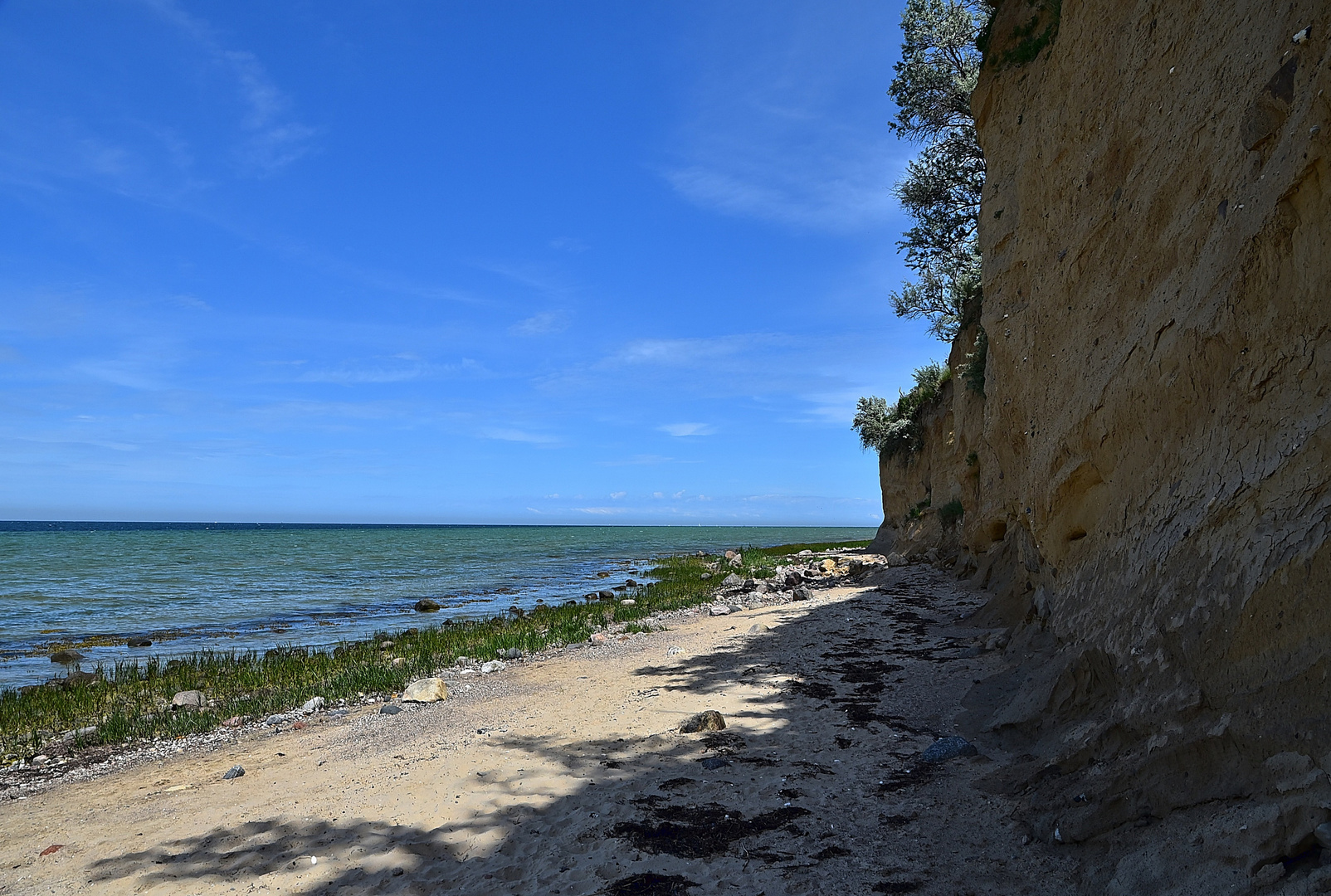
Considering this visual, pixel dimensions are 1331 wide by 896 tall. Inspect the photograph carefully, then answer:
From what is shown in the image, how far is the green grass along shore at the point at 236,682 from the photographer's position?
9344mm

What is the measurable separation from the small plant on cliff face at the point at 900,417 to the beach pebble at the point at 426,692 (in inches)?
736

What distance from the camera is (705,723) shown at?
6.91 m

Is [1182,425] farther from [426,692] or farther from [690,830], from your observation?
[426,692]

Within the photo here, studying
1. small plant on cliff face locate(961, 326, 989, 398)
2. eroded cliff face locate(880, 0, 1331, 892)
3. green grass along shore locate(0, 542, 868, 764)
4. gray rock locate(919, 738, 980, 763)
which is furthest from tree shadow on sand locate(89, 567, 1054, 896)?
small plant on cliff face locate(961, 326, 989, 398)

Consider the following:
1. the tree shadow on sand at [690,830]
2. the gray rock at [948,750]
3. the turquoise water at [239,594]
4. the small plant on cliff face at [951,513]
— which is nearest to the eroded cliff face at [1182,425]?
the gray rock at [948,750]

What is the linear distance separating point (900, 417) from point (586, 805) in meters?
26.9

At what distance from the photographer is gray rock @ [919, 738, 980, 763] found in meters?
5.49

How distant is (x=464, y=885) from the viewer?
426 centimetres

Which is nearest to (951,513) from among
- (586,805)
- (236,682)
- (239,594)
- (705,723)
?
(705,723)

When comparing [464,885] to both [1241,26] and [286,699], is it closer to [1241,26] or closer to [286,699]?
[1241,26]

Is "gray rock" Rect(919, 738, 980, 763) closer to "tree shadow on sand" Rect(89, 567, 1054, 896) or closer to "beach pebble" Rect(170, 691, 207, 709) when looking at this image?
"tree shadow on sand" Rect(89, 567, 1054, 896)

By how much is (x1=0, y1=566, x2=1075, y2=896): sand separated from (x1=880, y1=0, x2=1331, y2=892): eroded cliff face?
0.79m

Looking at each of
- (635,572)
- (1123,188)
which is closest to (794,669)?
(1123,188)

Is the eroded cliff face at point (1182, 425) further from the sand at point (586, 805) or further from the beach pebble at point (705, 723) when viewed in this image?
the beach pebble at point (705, 723)
